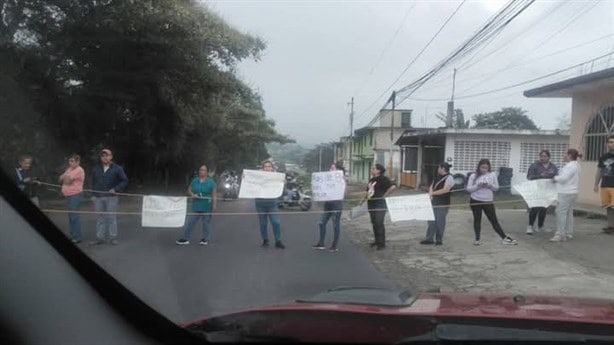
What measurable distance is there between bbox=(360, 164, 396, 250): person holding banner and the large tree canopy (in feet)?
6.82

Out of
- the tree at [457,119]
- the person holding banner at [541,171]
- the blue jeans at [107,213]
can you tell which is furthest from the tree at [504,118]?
the blue jeans at [107,213]

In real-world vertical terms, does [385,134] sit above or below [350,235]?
above

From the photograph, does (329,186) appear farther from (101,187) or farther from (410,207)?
(101,187)

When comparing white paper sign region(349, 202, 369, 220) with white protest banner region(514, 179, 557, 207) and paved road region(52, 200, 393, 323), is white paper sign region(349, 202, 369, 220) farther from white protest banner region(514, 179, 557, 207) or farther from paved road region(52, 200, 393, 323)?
white protest banner region(514, 179, 557, 207)

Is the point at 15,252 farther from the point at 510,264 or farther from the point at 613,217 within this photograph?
the point at 613,217

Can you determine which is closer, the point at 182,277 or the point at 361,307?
the point at 361,307

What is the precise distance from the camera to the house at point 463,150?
13.5m

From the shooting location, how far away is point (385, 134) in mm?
12133

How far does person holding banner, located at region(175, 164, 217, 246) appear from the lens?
30.8ft

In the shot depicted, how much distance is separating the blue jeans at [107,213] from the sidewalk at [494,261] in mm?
3272

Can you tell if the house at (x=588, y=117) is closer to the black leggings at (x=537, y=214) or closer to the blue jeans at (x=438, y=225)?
the black leggings at (x=537, y=214)

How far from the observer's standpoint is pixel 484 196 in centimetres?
1042

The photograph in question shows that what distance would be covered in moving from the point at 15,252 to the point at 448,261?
24.4 ft

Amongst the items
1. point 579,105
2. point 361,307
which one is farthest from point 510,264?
point 579,105
